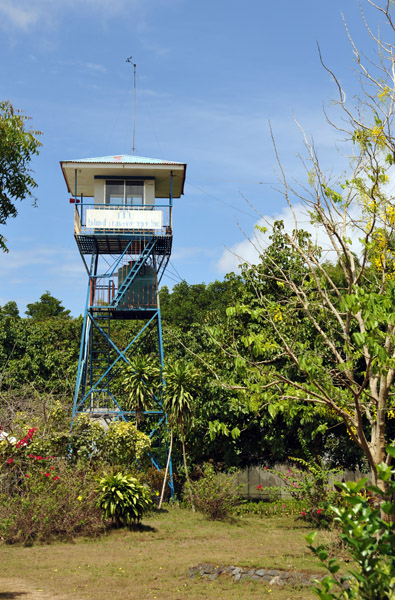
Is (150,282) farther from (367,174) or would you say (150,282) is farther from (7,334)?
(367,174)

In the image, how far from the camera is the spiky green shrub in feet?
63.4

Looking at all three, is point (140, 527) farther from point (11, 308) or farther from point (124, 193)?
point (11, 308)

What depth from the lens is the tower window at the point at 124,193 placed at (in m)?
28.0

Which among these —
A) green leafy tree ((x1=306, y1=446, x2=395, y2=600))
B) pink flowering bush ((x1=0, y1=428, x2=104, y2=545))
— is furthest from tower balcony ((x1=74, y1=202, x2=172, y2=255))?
green leafy tree ((x1=306, y1=446, x2=395, y2=600))

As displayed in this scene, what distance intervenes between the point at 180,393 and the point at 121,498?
21.4 feet

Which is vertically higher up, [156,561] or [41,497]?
[41,497]

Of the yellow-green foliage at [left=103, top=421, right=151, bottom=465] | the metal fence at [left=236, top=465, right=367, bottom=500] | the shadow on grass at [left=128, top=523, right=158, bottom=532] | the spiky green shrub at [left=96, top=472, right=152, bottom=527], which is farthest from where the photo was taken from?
the metal fence at [left=236, top=465, right=367, bottom=500]

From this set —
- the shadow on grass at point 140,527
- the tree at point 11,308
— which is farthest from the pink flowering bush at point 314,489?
the tree at point 11,308

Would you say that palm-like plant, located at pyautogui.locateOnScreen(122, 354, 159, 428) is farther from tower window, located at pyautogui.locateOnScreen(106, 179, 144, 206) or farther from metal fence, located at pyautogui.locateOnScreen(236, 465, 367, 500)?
metal fence, located at pyautogui.locateOnScreen(236, 465, 367, 500)

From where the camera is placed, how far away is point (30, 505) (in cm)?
1741

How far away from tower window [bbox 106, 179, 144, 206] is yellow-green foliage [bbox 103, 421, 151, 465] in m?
10.1

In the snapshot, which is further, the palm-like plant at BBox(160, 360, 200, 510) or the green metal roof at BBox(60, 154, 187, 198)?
the green metal roof at BBox(60, 154, 187, 198)

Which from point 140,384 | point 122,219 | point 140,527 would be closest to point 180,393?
point 140,384

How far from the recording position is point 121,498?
19234 millimetres
